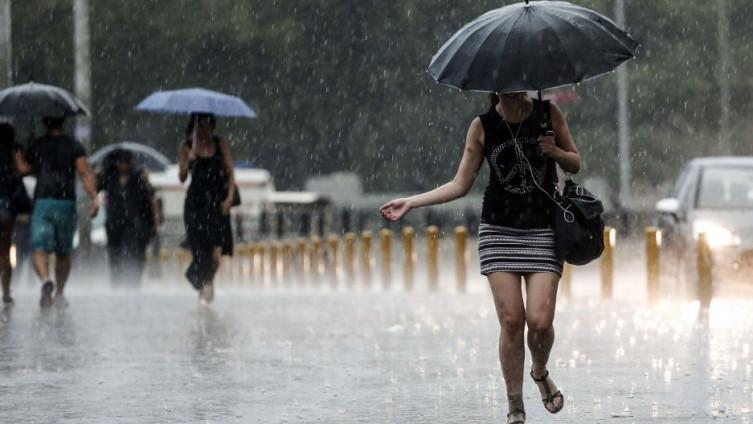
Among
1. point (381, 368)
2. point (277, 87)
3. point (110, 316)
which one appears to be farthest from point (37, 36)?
point (381, 368)

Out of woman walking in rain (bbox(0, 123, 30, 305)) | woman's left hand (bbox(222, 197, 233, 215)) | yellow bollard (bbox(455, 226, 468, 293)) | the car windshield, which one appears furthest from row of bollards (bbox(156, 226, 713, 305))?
woman walking in rain (bbox(0, 123, 30, 305))

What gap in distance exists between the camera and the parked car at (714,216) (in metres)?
17.8

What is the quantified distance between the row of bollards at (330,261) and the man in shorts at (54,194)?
646 cm

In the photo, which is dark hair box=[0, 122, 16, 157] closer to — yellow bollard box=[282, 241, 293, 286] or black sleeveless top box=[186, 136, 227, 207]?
black sleeveless top box=[186, 136, 227, 207]

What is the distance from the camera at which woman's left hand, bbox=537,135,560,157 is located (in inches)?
294

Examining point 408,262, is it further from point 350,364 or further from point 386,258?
point 350,364

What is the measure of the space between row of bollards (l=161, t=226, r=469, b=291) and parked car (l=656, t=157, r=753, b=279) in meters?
2.83

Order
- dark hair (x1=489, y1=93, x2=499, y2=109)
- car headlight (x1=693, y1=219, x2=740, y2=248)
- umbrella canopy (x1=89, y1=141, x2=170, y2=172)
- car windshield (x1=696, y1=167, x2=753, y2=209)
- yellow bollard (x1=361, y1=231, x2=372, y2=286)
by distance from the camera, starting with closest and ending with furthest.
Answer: dark hair (x1=489, y1=93, x2=499, y2=109)
car headlight (x1=693, y1=219, x2=740, y2=248)
car windshield (x1=696, y1=167, x2=753, y2=209)
yellow bollard (x1=361, y1=231, x2=372, y2=286)
umbrella canopy (x1=89, y1=141, x2=170, y2=172)

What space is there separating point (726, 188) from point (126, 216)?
664 cm

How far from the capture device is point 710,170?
1903 centimetres

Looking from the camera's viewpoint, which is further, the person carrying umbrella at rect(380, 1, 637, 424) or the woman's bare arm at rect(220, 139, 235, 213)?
the woman's bare arm at rect(220, 139, 235, 213)

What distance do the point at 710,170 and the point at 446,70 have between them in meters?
11.8

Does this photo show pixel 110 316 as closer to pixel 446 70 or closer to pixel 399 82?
pixel 446 70

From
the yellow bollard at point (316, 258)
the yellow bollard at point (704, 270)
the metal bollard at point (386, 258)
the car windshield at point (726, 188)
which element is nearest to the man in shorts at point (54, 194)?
the yellow bollard at point (704, 270)
